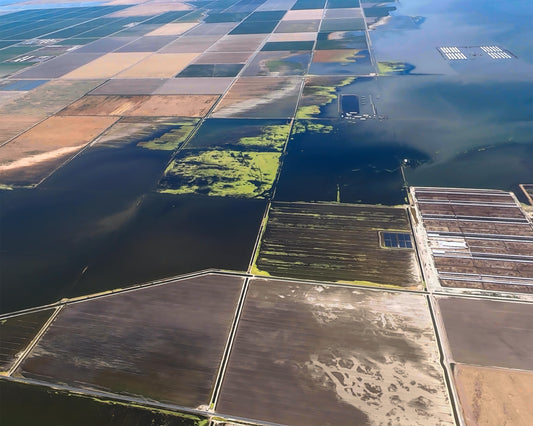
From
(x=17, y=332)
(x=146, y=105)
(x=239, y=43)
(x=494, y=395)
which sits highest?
(x=239, y=43)

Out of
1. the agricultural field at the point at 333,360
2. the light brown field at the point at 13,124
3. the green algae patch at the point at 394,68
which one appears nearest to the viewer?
the agricultural field at the point at 333,360

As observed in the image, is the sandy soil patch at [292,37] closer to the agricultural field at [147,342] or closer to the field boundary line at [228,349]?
the agricultural field at [147,342]

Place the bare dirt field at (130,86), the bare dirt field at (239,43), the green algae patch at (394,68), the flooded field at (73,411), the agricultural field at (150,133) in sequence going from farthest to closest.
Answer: the bare dirt field at (239,43) < the green algae patch at (394,68) < the bare dirt field at (130,86) < the agricultural field at (150,133) < the flooded field at (73,411)

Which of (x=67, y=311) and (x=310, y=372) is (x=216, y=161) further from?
(x=310, y=372)

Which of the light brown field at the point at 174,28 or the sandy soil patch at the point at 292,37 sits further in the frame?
the light brown field at the point at 174,28

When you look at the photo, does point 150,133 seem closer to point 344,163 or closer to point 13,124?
point 13,124

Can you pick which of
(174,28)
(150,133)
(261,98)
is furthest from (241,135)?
(174,28)

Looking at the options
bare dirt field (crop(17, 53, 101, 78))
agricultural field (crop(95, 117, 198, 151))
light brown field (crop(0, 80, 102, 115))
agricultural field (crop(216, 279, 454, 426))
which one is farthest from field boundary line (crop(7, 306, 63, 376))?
bare dirt field (crop(17, 53, 101, 78))

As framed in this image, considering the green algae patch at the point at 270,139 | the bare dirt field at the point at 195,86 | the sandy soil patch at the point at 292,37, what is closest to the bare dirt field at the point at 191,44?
the sandy soil patch at the point at 292,37
